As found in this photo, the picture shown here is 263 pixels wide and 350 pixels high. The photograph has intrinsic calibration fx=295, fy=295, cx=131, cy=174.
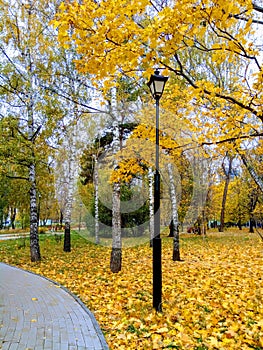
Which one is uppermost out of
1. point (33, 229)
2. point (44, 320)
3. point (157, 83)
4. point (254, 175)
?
point (157, 83)

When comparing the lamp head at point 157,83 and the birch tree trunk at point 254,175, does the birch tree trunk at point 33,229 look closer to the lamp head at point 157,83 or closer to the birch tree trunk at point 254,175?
the lamp head at point 157,83

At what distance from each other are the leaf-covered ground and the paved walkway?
272 millimetres

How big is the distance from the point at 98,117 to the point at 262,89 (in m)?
15.0

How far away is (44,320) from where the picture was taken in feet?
15.3

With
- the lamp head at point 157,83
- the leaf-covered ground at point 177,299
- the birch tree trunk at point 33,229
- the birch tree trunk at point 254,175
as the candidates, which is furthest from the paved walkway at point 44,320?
the birch tree trunk at point 254,175

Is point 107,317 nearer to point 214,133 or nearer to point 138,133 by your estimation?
point 138,133

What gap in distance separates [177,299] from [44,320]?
2490mm

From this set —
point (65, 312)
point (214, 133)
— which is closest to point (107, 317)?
point (65, 312)

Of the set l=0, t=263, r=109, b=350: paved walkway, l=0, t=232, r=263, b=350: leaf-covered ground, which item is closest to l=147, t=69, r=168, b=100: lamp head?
l=0, t=232, r=263, b=350: leaf-covered ground

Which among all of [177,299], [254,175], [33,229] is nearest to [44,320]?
[177,299]

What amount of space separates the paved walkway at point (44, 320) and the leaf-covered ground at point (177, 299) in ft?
0.89

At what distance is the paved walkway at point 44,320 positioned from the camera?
12.5ft

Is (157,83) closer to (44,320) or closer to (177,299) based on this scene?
(177,299)

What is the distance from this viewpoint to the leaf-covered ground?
13.2ft
